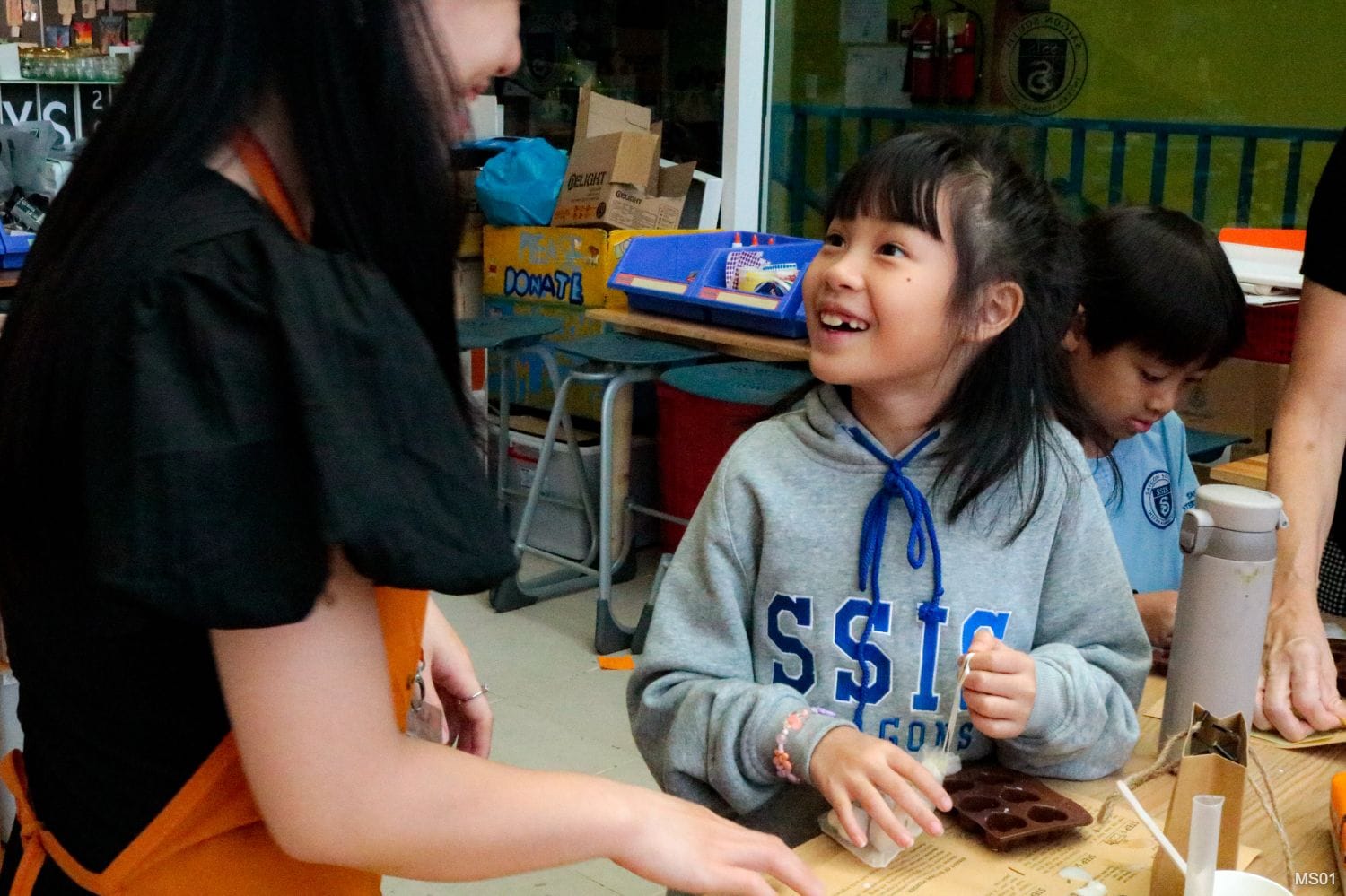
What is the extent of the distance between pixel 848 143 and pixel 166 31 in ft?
14.1

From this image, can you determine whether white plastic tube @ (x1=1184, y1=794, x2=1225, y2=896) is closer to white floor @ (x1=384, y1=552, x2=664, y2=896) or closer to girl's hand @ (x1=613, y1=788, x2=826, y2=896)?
girl's hand @ (x1=613, y1=788, x2=826, y2=896)

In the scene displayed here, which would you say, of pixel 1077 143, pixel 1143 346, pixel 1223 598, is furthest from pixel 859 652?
pixel 1077 143

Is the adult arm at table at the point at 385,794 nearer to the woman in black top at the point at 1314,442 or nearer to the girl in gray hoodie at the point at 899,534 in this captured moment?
the girl in gray hoodie at the point at 899,534

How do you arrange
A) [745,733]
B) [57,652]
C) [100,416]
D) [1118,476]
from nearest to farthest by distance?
1. [100,416]
2. [57,652]
3. [745,733]
4. [1118,476]

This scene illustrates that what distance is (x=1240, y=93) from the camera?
4.16 metres

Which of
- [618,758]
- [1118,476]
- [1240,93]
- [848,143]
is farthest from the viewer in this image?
[848,143]

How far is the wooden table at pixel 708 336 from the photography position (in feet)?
11.1

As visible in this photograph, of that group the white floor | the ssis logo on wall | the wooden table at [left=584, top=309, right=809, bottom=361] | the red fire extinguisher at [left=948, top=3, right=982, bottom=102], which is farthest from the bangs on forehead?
the red fire extinguisher at [left=948, top=3, right=982, bottom=102]

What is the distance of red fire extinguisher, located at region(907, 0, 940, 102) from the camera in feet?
16.0

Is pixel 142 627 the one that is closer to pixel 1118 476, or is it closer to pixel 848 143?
pixel 1118 476

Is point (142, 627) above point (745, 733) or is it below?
above

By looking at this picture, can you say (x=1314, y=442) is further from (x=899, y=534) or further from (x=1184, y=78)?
(x=1184, y=78)

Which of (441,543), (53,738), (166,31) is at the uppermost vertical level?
(166,31)

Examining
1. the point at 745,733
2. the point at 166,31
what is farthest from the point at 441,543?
the point at 745,733
